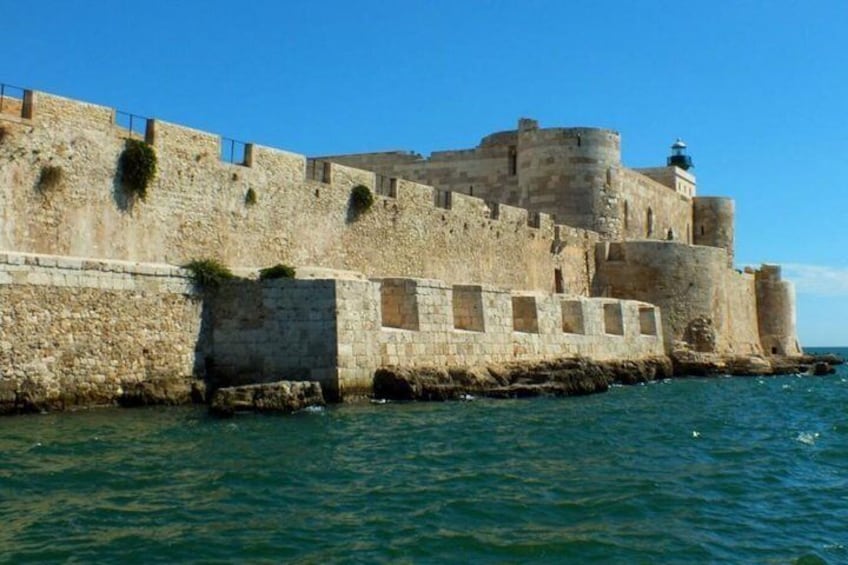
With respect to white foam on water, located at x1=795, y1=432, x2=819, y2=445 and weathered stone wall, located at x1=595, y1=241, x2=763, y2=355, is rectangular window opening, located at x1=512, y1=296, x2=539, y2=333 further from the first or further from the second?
weathered stone wall, located at x1=595, y1=241, x2=763, y2=355

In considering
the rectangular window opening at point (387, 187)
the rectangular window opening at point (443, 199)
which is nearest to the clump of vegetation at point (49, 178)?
the rectangular window opening at point (387, 187)

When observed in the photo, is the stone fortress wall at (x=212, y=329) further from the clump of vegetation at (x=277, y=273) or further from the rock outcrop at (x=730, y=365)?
the rock outcrop at (x=730, y=365)

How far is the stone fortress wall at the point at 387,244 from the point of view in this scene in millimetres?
14648

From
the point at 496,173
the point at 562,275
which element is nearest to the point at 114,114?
the point at 562,275

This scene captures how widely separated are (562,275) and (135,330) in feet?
53.0

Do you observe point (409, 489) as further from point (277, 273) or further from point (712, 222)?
point (712, 222)

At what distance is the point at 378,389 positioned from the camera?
15.2 m

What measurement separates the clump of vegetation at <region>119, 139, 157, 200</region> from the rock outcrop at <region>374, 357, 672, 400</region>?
4756 mm

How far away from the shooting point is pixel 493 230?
25.1 meters

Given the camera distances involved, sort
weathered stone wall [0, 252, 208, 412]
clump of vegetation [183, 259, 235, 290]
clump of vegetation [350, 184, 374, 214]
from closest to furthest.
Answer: weathered stone wall [0, 252, 208, 412], clump of vegetation [183, 259, 235, 290], clump of vegetation [350, 184, 374, 214]

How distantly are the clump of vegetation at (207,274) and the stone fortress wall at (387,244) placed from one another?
0.92ft

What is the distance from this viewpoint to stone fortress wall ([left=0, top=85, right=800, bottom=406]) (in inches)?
577

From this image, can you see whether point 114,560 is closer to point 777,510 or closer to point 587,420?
point 777,510

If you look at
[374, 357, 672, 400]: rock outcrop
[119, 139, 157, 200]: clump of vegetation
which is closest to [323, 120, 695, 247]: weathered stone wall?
[374, 357, 672, 400]: rock outcrop
